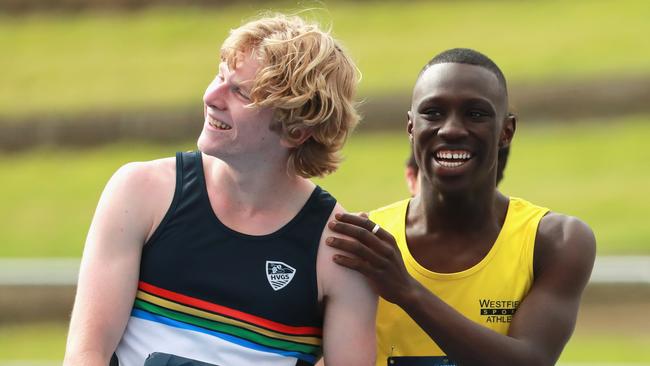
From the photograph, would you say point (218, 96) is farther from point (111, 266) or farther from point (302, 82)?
point (111, 266)

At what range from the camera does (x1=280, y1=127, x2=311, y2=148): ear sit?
2123 mm

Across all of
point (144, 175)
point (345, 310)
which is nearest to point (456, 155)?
point (345, 310)

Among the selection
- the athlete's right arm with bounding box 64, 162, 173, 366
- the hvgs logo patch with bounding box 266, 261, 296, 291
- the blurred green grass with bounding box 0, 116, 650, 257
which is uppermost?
the blurred green grass with bounding box 0, 116, 650, 257

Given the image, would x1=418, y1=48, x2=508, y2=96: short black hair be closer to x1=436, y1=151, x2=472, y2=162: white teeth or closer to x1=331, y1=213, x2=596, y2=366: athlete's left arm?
x1=436, y1=151, x2=472, y2=162: white teeth

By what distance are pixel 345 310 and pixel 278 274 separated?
150 mm

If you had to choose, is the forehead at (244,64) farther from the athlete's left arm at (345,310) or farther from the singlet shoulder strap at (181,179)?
the athlete's left arm at (345,310)

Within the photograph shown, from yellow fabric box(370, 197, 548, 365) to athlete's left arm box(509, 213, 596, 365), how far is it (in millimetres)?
30

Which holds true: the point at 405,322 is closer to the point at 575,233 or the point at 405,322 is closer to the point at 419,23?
the point at 575,233

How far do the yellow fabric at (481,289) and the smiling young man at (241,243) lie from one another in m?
0.20

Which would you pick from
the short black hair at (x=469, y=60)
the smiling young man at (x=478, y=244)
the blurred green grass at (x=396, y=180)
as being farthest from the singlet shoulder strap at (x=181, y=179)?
the blurred green grass at (x=396, y=180)

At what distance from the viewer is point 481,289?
228 cm

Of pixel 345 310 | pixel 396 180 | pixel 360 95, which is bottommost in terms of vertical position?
pixel 345 310

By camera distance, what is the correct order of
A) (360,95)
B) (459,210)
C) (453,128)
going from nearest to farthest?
(453,128), (459,210), (360,95)

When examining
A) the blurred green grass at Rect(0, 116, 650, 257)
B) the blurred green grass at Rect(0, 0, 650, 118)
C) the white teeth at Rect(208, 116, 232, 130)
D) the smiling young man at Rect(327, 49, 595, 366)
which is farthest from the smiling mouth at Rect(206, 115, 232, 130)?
the blurred green grass at Rect(0, 0, 650, 118)
